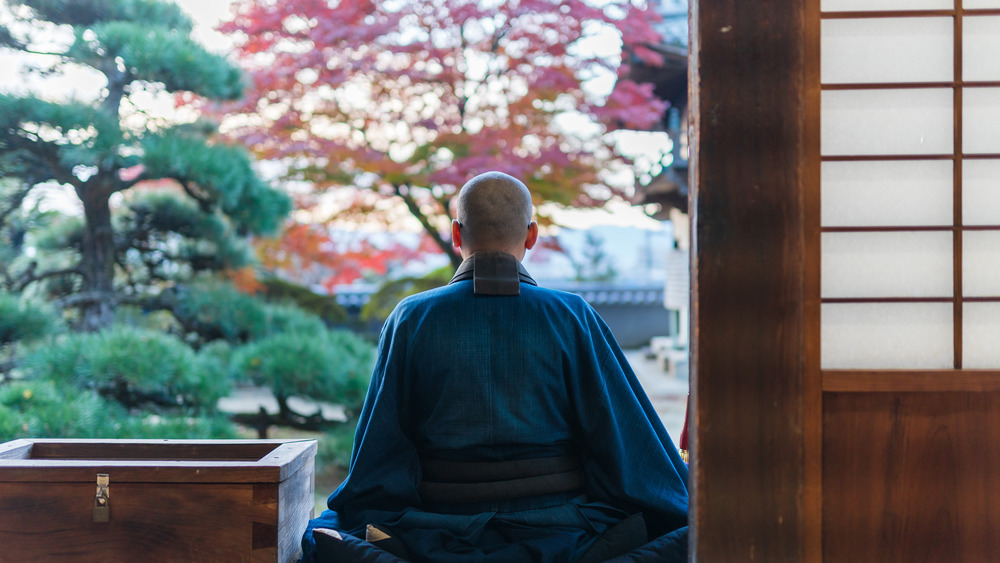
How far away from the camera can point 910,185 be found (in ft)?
5.20

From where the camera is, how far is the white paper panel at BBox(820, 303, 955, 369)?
156 centimetres

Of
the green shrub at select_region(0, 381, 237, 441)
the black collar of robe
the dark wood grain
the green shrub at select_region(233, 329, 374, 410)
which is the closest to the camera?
the dark wood grain

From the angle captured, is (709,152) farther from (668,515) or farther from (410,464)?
(410,464)

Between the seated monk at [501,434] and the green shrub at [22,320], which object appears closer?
the seated monk at [501,434]

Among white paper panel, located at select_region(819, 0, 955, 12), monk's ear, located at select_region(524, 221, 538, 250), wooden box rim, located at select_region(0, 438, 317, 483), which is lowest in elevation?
wooden box rim, located at select_region(0, 438, 317, 483)

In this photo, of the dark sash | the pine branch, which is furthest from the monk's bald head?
the pine branch

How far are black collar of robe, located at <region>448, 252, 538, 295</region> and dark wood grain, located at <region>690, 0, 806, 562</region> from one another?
1.76 ft

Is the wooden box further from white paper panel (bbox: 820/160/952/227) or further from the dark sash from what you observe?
white paper panel (bbox: 820/160/952/227)

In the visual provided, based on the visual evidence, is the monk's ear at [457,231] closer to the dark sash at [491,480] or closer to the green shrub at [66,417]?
the dark sash at [491,480]

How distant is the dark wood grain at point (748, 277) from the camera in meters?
1.47

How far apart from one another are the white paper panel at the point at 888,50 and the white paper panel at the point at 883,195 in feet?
0.63

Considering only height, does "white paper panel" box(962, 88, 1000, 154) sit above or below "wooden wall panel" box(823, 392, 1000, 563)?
above

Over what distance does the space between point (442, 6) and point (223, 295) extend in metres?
2.70

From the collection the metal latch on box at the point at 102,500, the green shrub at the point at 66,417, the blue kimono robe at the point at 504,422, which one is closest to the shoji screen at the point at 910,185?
the blue kimono robe at the point at 504,422
